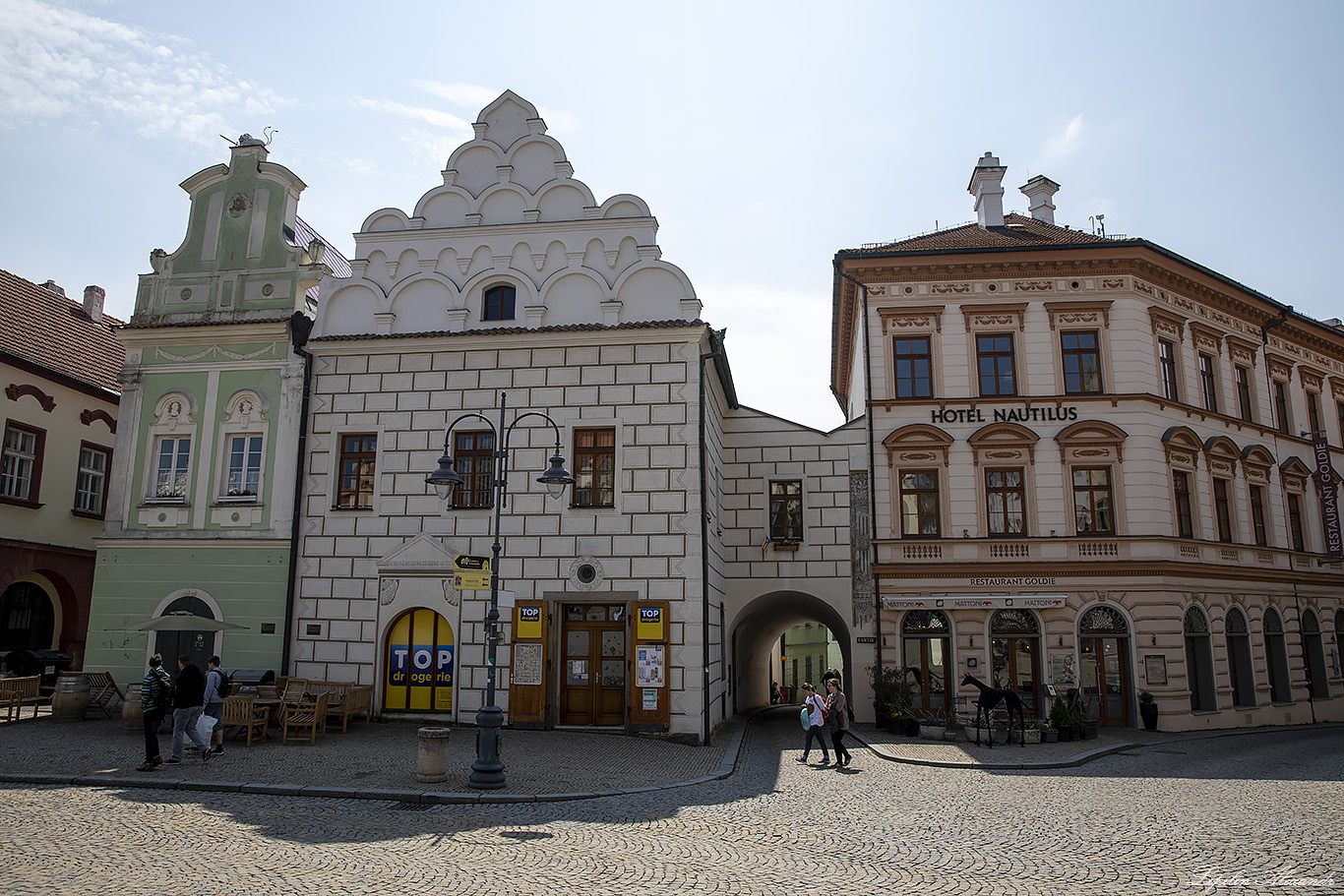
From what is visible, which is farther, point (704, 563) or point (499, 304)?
point (499, 304)

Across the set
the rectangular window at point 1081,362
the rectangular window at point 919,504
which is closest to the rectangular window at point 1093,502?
the rectangular window at point 1081,362

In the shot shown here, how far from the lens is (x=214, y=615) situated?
19.9 m

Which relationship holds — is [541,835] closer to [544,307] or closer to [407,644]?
[407,644]

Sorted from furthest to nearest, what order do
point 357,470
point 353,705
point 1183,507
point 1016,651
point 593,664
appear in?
point 1183,507 < point 1016,651 < point 357,470 < point 593,664 < point 353,705

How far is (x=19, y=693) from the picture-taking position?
59.3 feet

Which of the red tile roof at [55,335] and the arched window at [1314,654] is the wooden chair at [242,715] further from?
the arched window at [1314,654]

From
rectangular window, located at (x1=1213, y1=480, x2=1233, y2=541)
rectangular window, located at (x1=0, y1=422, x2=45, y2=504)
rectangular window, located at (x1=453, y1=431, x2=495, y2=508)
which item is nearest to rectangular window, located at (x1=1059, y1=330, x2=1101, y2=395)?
rectangular window, located at (x1=1213, y1=480, x2=1233, y2=541)

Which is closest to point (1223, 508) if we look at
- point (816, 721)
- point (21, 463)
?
point (816, 721)

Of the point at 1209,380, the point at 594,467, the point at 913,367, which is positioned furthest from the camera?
the point at 1209,380

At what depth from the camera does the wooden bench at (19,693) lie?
17812mm

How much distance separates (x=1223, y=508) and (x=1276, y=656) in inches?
186

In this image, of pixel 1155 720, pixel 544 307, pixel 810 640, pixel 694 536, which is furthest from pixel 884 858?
pixel 810 640

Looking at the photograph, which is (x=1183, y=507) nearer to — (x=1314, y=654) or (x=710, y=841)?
(x=1314, y=654)

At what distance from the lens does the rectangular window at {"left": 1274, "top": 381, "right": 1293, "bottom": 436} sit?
1119 inches
